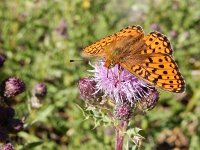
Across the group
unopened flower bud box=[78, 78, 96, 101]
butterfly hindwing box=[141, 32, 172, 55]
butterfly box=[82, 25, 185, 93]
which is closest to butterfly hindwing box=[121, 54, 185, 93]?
butterfly box=[82, 25, 185, 93]

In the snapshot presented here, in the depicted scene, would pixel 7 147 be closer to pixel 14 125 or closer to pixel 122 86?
pixel 14 125

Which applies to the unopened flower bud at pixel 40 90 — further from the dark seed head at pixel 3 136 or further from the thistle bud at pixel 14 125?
the dark seed head at pixel 3 136

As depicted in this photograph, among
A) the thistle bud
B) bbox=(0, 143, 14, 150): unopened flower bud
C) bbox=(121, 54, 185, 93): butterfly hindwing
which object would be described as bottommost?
bbox=(0, 143, 14, 150): unopened flower bud

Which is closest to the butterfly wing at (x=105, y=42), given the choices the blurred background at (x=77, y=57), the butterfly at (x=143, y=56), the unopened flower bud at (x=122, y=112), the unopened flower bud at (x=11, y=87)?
the butterfly at (x=143, y=56)

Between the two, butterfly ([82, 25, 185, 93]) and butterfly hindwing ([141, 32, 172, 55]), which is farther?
butterfly hindwing ([141, 32, 172, 55])

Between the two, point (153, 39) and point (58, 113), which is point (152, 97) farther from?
point (58, 113)

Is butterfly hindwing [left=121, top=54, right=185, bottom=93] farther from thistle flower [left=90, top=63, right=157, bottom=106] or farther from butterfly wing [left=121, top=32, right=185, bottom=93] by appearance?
thistle flower [left=90, top=63, right=157, bottom=106]

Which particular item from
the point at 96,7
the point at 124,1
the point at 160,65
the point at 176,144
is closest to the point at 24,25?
the point at 96,7
